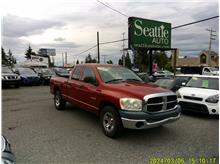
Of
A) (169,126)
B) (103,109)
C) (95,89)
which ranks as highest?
(95,89)

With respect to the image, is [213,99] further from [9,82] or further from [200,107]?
[9,82]

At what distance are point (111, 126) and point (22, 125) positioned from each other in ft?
8.81

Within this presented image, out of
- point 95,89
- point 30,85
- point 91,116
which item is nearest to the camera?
point 95,89

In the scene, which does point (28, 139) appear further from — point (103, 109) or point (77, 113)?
point (77, 113)

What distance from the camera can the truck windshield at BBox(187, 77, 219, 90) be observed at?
25.5ft

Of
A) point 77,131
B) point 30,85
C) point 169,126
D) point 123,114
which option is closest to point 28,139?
point 77,131

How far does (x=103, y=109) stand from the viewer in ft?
17.5

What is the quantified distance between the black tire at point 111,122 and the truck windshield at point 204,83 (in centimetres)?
445

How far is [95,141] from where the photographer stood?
4.95m

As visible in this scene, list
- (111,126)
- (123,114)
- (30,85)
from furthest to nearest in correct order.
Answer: (30,85) < (111,126) < (123,114)

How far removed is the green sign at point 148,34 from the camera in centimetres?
1492

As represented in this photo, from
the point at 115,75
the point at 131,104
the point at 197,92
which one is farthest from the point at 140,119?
the point at 197,92

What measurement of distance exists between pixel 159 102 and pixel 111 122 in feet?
3.94

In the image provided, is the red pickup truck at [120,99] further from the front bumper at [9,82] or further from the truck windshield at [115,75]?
the front bumper at [9,82]
